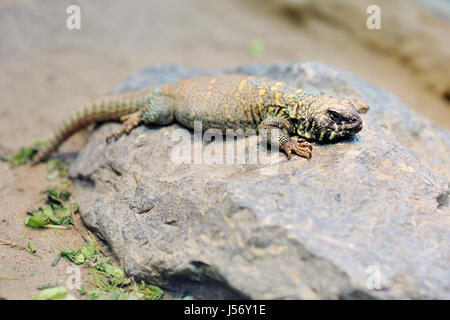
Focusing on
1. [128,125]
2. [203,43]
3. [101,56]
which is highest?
[203,43]

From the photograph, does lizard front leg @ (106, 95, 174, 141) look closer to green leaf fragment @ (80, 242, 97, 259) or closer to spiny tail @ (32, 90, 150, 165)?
spiny tail @ (32, 90, 150, 165)

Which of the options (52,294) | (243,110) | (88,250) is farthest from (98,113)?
(52,294)

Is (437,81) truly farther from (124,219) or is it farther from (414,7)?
(124,219)

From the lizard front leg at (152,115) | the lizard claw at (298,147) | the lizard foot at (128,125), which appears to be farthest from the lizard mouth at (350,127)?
the lizard foot at (128,125)

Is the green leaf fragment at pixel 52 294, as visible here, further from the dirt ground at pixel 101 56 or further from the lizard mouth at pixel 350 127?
the lizard mouth at pixel 350 127

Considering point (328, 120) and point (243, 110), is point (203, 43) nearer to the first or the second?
point (243, 110)

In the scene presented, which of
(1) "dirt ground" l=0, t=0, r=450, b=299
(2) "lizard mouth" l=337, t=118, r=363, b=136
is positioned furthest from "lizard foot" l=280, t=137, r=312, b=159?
(1) "dirt ground" l=0, t=0, r=450, b=299
